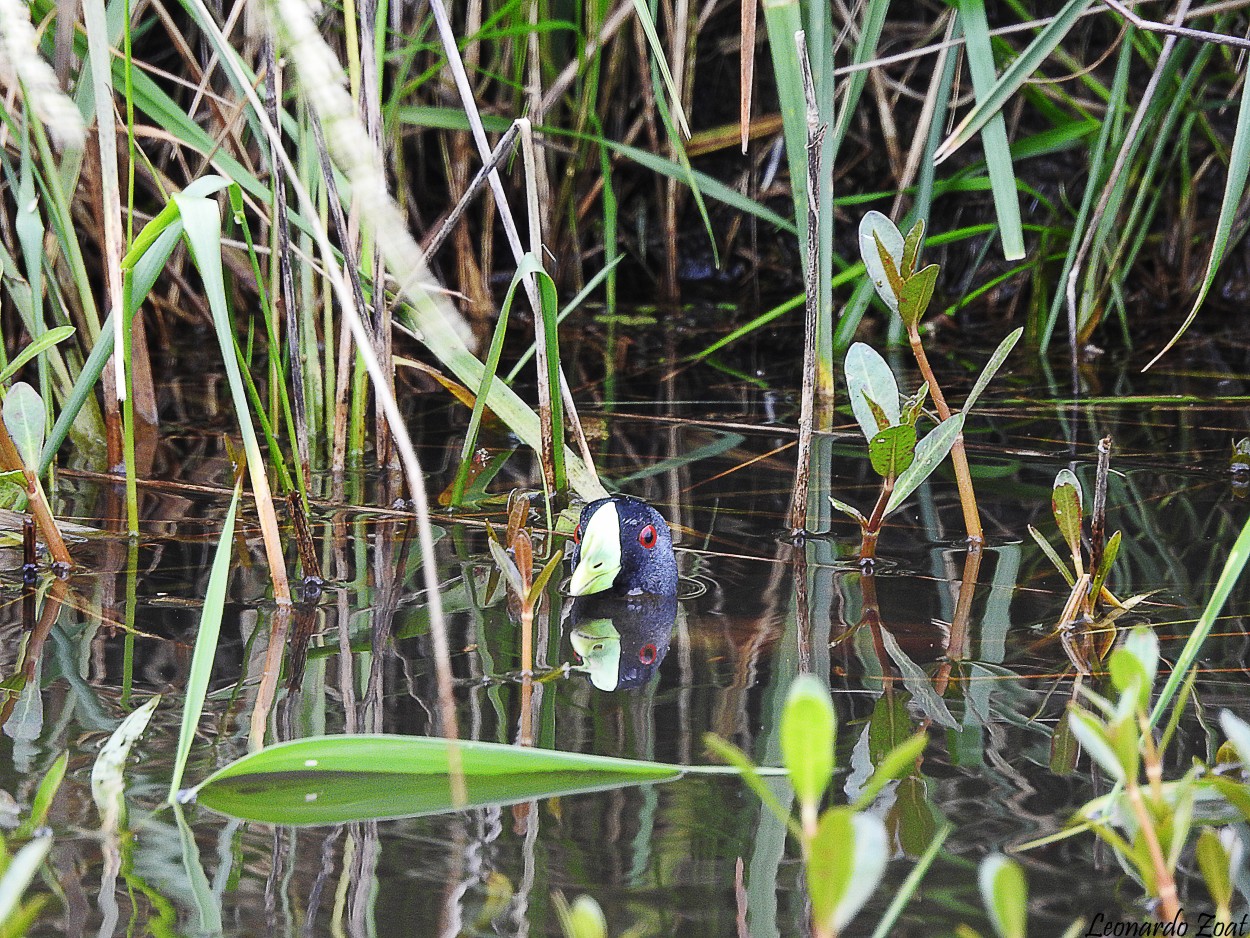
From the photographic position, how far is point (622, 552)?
138 centimetres

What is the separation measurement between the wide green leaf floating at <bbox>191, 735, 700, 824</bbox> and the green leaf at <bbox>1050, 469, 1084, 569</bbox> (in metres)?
0.52

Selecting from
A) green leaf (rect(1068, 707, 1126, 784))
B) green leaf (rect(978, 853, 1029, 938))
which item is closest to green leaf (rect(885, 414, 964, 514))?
green leaf (rect(1068, 707, 1126, 784))

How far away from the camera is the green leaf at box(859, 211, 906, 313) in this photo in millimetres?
1355

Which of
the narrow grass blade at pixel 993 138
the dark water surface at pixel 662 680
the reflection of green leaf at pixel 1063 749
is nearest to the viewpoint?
the dark water surface at pixel 662 680

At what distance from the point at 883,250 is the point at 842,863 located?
0.89 meters

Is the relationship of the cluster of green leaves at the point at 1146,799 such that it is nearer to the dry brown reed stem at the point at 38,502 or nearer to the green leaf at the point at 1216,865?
the green leaf at the point at 1216,865

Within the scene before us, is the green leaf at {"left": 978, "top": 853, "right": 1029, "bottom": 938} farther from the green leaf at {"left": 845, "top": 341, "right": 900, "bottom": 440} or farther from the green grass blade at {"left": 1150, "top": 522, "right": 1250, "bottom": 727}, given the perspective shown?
the green leaf at {"left": 845, "top": 341, "right": 900, "bottom": 440}

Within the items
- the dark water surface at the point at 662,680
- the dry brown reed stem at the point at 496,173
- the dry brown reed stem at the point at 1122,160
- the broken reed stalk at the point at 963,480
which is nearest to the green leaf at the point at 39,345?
the dark water surface at the point at 662,680

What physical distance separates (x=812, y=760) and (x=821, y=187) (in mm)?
1323

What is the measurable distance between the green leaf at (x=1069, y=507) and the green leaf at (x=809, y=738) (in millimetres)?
757

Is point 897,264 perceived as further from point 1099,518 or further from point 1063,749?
point 1063,749

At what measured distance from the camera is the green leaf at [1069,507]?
1.28m

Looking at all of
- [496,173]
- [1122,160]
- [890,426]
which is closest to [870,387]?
Result: [890,426]

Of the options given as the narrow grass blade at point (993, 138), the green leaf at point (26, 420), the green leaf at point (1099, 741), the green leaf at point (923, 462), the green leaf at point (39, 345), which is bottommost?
the green leaf at point (1099, 741)
